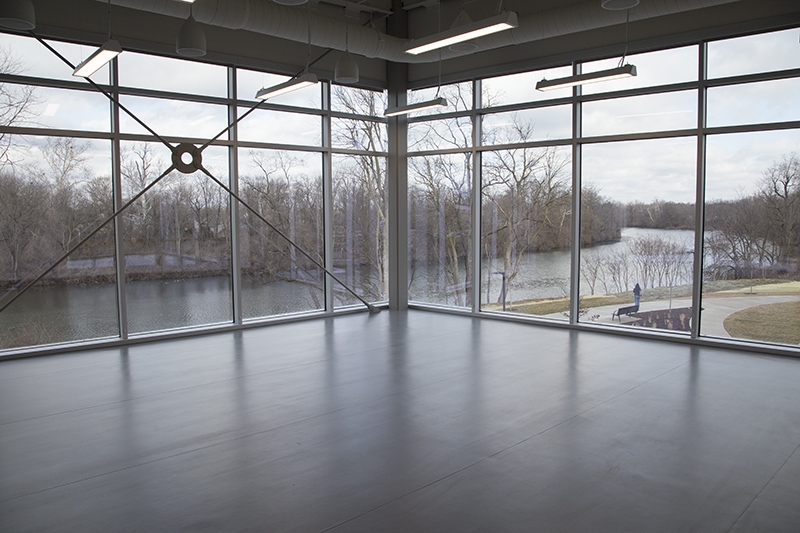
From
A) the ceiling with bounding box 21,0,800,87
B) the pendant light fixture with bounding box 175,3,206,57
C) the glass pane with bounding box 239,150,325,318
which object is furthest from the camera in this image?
the glass pane with bounding box 239,150,325,318

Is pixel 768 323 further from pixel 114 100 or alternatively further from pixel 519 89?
pixel 114 100

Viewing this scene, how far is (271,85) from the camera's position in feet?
27.7

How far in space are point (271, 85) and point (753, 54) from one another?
6.25 metres

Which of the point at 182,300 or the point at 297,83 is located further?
the point at 182,300

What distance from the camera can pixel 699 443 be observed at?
4.08 metres

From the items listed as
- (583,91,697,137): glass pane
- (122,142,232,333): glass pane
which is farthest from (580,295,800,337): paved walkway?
(122,142,232,333): glass pane

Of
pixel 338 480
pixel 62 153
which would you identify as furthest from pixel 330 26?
pixel 338 480

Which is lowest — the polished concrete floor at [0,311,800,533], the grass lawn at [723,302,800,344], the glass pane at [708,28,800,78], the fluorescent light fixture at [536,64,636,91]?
the polished concrete floor at [0,311,800,533]

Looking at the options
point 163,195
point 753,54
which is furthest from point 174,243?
point 753,54

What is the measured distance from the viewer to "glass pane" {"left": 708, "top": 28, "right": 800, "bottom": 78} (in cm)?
648

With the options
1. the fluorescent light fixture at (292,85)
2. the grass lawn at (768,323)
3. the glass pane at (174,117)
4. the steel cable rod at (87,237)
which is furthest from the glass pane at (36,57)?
the grass lawn at (768,323)

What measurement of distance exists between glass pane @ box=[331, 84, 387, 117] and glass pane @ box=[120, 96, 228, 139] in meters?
1.93

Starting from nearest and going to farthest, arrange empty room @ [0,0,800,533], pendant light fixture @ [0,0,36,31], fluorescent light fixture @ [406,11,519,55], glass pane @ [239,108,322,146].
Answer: empty room @ [0,0,800,533], pendant light fixture @ [0,0,36,31], fluorescent light fixture @ [406,11,519,55], glass pane @ [239,108,322,146]

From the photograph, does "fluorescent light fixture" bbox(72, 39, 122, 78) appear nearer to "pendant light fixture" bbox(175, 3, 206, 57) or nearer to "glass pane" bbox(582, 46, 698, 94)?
"pendant light fixture" bbox(175, 3, 206, 57)
